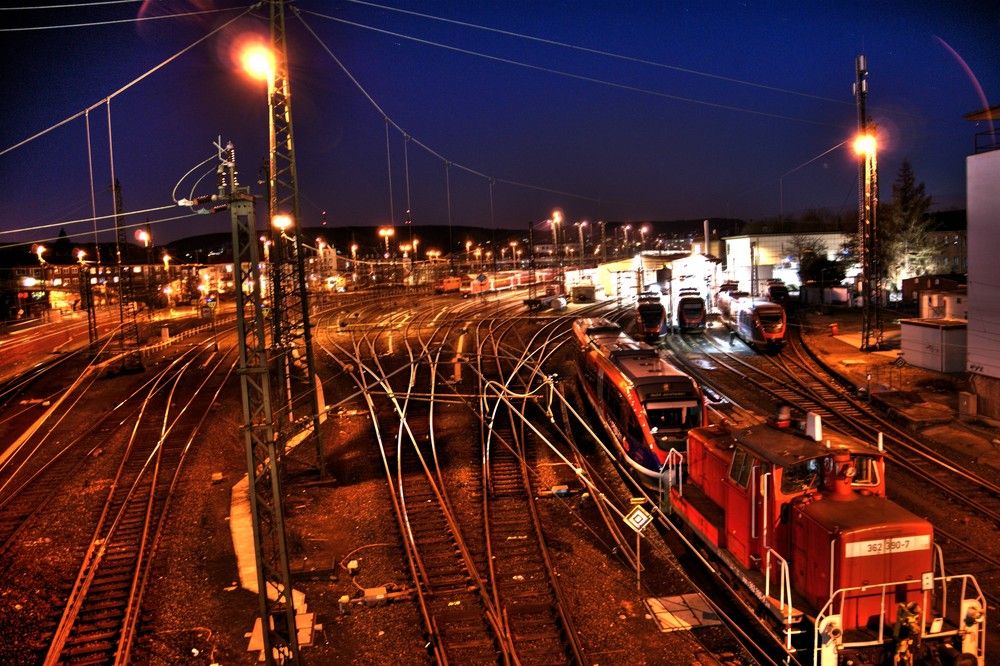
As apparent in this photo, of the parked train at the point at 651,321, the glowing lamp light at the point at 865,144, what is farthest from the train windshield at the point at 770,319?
the glowing lamp light at the point at 865,144

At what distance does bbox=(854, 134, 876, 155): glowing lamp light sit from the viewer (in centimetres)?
2619

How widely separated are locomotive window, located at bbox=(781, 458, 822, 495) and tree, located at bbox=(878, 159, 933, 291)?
47590mm

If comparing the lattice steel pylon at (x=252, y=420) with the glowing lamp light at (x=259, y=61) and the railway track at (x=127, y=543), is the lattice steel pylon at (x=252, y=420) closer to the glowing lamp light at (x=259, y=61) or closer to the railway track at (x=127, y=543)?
the railway track at (x=127, y=543)

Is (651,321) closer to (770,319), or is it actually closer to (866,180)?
(770,319)

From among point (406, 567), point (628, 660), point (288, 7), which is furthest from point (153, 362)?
point (628, 660)

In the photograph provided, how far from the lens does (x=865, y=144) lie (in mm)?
26297

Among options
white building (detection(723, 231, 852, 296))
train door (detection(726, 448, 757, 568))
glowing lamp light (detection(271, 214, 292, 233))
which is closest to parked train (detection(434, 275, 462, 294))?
white building (detection(723, 231, 852, 296))

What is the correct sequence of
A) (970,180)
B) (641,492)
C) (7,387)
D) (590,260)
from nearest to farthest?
1. (641,492)
2. (970,180)
3. (7,387)
4. (590,260)

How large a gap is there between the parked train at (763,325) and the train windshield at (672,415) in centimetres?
1595

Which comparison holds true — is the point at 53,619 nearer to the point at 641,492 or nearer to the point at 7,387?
the point at 641,492

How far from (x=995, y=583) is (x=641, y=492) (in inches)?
245

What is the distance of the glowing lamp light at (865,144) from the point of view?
85.9ft

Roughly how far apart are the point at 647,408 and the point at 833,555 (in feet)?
23.8

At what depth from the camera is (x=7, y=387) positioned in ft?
94.9
